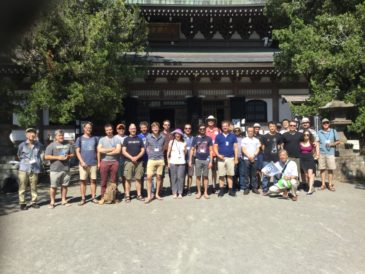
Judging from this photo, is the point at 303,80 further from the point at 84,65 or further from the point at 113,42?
the point at 84,65

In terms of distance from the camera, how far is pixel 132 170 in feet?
29.7

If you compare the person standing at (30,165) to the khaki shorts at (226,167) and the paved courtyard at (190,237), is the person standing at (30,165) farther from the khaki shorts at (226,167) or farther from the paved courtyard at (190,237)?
the khaki shorts at (226,167)

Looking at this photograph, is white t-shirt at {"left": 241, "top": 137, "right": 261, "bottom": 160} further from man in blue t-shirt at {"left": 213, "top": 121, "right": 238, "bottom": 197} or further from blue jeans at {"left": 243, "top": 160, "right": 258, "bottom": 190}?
man in blue t-shirt at {"left": 213, "top": 121, "right": 238, "bottom": 197}

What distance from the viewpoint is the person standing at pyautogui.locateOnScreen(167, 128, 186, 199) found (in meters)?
9.16

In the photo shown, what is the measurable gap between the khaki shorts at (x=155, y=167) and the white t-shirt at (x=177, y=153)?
0.27 metres

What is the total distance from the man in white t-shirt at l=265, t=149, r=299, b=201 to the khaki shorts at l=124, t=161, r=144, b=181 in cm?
301

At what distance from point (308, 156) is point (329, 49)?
4.13 meters

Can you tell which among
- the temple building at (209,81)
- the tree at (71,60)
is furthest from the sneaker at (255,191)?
the temple building at (209,81)

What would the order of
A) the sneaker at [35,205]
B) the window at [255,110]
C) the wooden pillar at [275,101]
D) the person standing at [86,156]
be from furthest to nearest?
the window at [255,110]
the wooden pillar at [275,101]
the person standing at [86,156]
the sneaker at [35,205]

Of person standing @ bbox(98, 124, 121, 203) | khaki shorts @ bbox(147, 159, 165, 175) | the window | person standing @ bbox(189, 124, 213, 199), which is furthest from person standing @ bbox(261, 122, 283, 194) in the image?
the window

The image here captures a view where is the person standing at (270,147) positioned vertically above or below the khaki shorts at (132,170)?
above

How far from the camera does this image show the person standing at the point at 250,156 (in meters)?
9.57

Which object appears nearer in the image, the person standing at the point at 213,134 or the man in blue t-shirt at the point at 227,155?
the man in blue t-shirt at the point at 227,155

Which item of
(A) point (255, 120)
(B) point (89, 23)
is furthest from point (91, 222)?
(A) point (255, 120)
